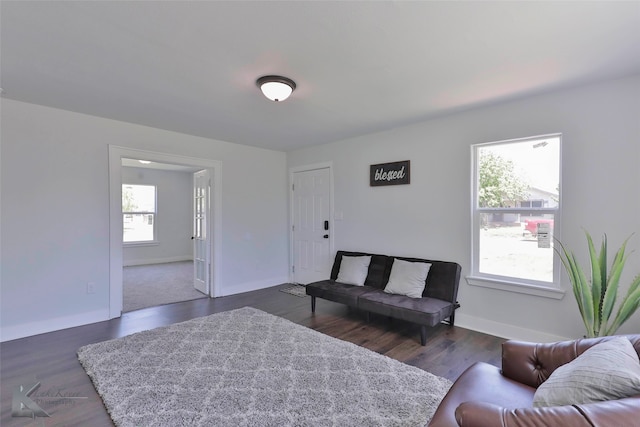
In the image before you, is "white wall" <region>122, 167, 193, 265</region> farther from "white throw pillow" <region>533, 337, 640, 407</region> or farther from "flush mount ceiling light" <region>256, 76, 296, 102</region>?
"white throw pillow" <region>533, 337, 640, 407</region>

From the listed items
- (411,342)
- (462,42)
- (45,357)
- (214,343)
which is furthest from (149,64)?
(411,342)

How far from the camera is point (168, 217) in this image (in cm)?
809

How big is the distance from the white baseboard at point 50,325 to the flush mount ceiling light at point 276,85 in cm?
327

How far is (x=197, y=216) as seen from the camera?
5.12 metres

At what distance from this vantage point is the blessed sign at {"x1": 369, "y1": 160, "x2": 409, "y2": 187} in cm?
393

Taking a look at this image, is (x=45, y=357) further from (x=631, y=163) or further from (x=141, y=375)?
(x=631, y=163)

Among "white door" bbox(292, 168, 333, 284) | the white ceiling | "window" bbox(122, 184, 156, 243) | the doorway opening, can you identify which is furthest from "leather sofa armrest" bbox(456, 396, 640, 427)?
"window" bbox(122, 184, 156, 243)

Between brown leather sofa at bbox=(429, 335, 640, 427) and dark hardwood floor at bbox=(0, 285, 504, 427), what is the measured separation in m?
0.90

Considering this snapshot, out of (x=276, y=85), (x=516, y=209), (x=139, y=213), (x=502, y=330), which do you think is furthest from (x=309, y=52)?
(x=139, y=213)

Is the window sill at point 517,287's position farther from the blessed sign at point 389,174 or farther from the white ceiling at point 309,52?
the white ceiling at point 309,52

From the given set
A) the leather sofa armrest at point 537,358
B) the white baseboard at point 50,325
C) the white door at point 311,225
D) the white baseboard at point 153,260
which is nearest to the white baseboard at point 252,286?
the white door at point 311,225

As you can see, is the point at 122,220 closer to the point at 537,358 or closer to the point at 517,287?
the point at 537,358

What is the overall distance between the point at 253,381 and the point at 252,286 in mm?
2902

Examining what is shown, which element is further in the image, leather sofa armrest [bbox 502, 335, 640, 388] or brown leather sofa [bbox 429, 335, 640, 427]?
leather sofa armrest [bbox 502, 335, 640, 388]
